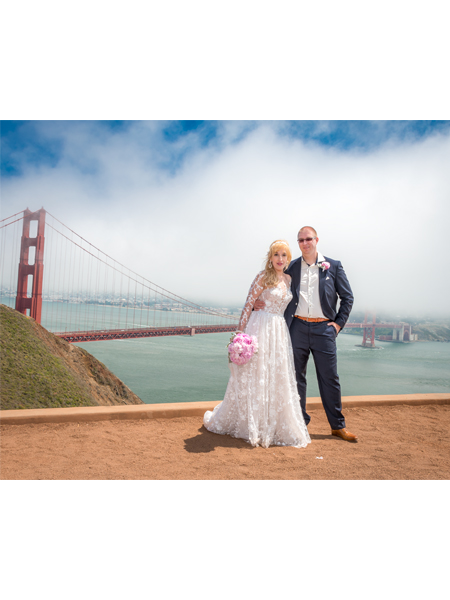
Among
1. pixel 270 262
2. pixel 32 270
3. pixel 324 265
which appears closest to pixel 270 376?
pixel 270 262

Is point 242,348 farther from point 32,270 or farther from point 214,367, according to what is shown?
point 214,367

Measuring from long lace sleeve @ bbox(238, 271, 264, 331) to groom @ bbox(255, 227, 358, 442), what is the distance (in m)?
0.29

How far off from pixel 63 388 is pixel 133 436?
318 cm

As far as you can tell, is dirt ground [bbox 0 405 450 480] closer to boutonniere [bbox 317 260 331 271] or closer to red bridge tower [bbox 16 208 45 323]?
boutonniere [bbox 317 260 331 271]

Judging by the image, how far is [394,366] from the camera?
120ft

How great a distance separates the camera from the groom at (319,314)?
8.74ft

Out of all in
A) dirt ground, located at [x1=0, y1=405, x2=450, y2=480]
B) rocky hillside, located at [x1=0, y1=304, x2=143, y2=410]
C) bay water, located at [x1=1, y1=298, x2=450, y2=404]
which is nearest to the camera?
dirt ground, located at [x1=0, y1=405, x2=450, y2=480]

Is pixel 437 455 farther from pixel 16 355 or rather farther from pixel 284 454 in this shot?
pixel 16 355

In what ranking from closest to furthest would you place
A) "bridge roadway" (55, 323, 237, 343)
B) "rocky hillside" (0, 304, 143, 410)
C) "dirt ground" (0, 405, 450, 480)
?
"dirt ground" (0, 405, 450, 480) < "rocky hillside" (0, 304, 143, 410) < "bridge roadway" (55, 323, 237, 343)

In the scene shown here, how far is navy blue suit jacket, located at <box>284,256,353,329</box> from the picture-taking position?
265 centimetres

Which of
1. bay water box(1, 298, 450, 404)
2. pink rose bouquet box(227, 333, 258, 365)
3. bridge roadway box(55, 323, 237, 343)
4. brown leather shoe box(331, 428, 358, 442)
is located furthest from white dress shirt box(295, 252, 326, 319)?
bay water box(1, 298, 450, 404)

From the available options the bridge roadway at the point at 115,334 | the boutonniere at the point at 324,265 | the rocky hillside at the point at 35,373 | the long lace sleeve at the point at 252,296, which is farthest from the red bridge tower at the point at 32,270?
the boutonniere at the point at 324,265

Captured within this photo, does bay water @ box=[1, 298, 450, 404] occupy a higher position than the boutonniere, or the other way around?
the boutonniere

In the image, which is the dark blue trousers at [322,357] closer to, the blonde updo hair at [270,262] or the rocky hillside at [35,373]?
the blonde updo hair at [270,262]
